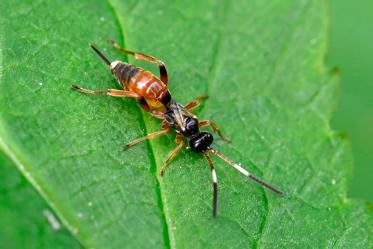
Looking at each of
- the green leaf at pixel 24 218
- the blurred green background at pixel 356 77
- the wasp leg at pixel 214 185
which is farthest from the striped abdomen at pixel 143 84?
the blurred green background at pixel 356 77

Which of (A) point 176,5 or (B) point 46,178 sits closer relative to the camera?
(B) point 46,178

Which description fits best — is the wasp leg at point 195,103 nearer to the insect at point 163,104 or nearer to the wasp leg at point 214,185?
the insect at point 163,104

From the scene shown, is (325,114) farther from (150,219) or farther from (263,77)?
(150,219)

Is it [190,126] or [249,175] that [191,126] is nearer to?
[190,126]

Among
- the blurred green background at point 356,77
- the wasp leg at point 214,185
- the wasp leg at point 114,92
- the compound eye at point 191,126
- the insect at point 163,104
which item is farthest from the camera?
the blurred green background at point 356,77

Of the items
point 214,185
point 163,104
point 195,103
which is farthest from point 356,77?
point 214,185

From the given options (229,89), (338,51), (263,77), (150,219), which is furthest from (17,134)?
(338,51)
